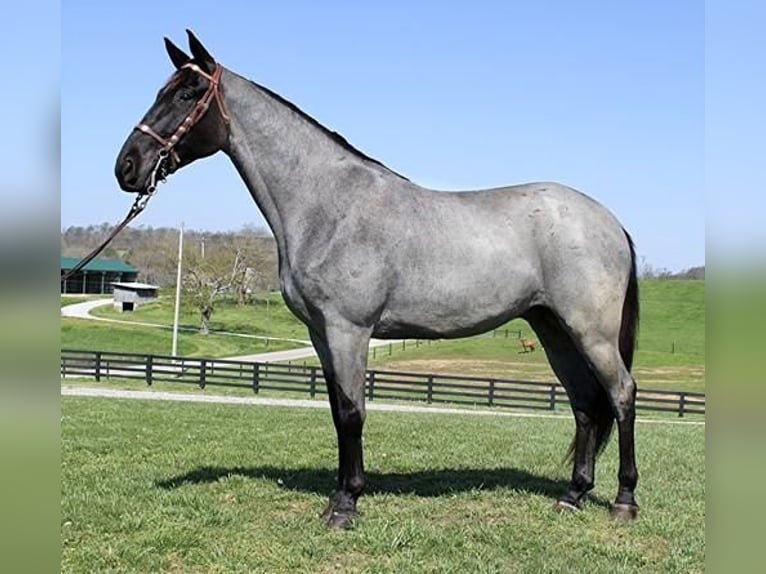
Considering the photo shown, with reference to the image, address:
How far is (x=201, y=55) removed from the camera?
16.0 feet

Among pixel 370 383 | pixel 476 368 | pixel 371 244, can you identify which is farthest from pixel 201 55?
pixel 476 368

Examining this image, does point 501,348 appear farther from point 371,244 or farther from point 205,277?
point 371,244

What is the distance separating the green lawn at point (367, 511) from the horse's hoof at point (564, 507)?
0.06m

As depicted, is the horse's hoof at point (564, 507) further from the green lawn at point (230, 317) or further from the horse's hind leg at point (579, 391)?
the green lawn at point (230, 317)

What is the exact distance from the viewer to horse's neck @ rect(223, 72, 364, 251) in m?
5.02

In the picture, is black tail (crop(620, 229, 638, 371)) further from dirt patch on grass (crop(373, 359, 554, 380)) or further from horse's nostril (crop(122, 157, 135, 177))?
dirt patch on grass (crop(373, 359, 554, 380))

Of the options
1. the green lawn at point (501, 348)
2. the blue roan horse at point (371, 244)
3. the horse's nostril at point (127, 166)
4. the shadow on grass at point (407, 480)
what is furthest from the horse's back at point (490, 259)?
the green lawn at point (501, 348)

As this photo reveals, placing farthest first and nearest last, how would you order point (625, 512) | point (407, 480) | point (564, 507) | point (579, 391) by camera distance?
point (407, 480) → point (579, 391) → point (564, 507) → point (625, 512)

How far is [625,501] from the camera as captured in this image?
518cm

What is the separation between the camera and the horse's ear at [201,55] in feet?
15.7

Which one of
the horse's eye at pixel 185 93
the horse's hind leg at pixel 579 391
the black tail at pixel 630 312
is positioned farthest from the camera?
the horse's hind leg at pixel 579 391

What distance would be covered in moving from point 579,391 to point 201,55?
12.6 ft

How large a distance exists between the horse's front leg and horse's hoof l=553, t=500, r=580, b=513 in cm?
152
